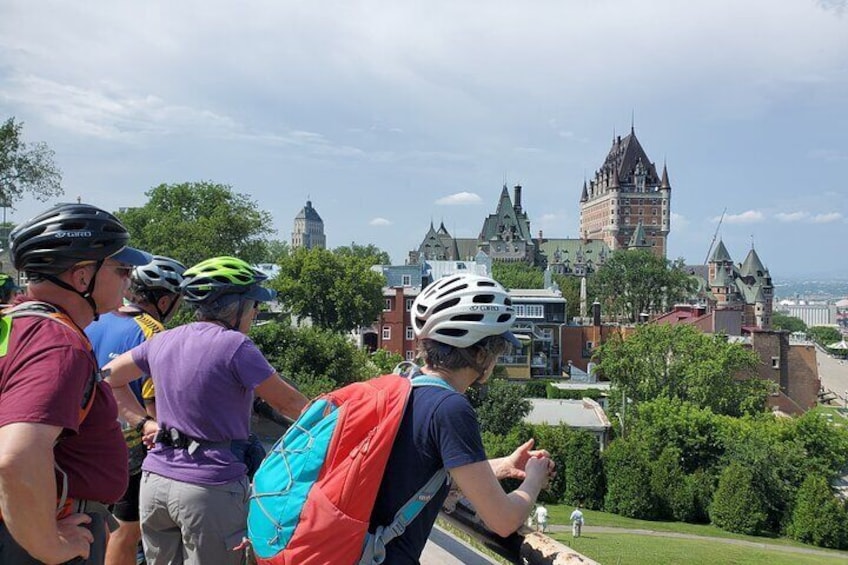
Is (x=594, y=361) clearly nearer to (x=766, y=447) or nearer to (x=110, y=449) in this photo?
(x=766, y=447)

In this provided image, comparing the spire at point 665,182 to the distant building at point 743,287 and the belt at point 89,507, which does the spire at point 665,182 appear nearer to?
the distant building at point 743,287

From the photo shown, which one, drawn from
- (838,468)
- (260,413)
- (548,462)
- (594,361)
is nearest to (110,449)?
(548,462)

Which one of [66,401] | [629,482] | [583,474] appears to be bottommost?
[629,482]

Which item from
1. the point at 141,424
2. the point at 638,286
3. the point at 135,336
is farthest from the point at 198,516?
the point at 638,286

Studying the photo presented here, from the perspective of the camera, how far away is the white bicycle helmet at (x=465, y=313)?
2.72m

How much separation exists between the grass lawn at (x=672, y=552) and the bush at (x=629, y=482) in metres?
4.23

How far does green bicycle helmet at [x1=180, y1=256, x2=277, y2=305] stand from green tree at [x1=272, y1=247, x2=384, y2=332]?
48.3 metres

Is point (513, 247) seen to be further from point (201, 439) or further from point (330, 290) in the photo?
point (201, 439)

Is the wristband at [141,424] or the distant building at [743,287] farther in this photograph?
the distant building at [743,287]

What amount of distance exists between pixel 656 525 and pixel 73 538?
3058cm

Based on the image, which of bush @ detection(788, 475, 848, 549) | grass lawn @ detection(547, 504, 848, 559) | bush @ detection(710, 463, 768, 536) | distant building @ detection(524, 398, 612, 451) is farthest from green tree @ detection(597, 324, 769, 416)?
grass lawn @ detection(547, 504, 848, 559)

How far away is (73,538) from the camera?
235 centimetres

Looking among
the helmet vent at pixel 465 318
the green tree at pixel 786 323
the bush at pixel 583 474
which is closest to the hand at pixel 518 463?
the helmet vent at pixel 465 318

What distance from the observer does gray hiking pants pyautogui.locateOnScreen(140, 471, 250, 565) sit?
346 centimetres
